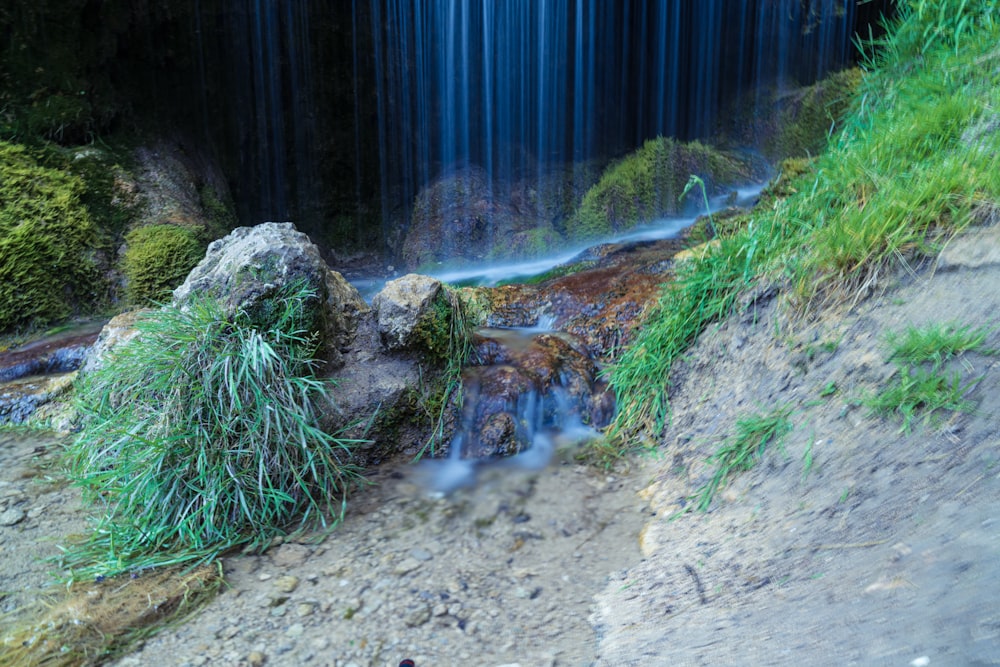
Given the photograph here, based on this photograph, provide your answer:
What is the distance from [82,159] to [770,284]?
6.17 meters

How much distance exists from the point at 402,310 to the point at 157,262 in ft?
11.2

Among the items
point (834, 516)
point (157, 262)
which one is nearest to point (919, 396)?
point (834, 516)

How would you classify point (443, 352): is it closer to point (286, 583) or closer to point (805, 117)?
point (286, 583)

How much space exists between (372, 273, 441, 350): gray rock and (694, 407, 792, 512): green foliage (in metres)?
1.77

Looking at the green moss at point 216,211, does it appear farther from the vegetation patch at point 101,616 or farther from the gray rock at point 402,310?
the vegetation patch at point 101,616

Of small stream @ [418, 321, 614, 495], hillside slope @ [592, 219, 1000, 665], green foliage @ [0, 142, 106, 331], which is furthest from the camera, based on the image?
green foliage @ [0, 142, 106, 331]

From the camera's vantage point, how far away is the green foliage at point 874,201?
7.95 feet

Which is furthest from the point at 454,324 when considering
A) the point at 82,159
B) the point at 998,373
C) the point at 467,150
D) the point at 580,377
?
the point at 467,150

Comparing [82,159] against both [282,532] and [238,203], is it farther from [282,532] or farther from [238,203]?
[282,532]

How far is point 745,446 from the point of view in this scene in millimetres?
2553

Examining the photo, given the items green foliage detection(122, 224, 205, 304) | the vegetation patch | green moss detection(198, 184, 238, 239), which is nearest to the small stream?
the vegetation patch

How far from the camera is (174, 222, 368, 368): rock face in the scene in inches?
123

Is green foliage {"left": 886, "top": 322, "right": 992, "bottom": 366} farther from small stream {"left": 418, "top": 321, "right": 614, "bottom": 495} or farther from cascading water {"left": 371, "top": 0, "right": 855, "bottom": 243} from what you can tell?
cascading water {"left": 371, "top": 0, "right": 855, "bottom": 243}

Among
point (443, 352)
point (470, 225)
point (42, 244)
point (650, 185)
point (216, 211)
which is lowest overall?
point (443, 352)
